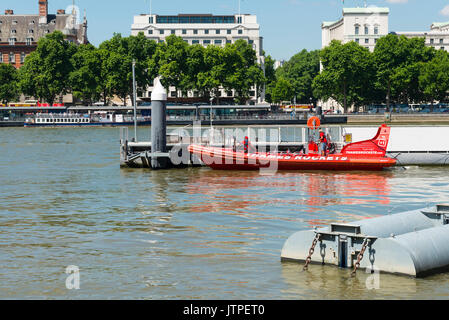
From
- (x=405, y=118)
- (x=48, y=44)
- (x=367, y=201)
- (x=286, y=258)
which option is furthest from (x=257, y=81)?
(x=286, y=258)

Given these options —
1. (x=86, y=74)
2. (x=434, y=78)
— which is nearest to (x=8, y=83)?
A: (x=86, y=74)

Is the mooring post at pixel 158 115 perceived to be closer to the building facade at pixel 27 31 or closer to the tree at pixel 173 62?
the tree at pixel 173 62

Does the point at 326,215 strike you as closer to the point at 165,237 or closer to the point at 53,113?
the point at 165,237

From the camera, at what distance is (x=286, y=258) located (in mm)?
18812

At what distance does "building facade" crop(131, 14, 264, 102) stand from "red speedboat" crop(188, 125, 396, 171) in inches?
5895

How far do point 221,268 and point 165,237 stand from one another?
4.85 m

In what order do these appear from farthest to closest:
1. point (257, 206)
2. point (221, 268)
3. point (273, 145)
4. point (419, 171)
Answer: point (273, 145)
point (419, 171)
point (257, 206)
point (221, 268)

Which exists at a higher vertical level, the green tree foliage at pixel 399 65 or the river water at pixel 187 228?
the green tree foliage at pixel 399 65

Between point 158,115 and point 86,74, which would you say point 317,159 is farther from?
point 86,74

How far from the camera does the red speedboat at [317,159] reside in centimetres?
4597

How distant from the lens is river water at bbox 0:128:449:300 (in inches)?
662

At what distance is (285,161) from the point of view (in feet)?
153

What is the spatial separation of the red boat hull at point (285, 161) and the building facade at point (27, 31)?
15382cm

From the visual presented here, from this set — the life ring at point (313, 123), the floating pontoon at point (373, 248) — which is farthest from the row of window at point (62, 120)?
the floating pontoon at point (373, 248)
